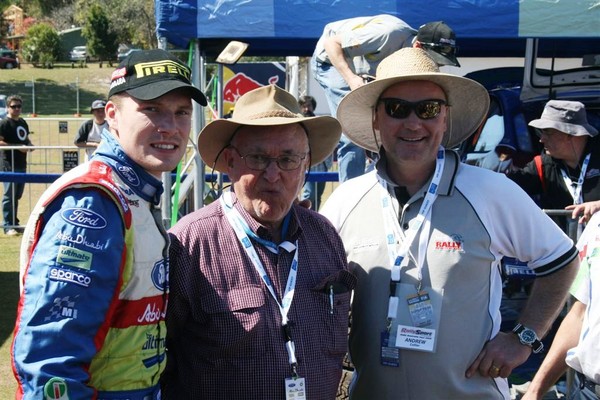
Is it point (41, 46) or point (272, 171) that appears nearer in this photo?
point (272, 171)

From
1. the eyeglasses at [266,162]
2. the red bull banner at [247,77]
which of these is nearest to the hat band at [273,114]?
the eyeglasses at [266,162]

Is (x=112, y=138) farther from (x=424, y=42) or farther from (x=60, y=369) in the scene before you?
(x=424, y=42)

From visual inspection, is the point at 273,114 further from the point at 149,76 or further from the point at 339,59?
the point at 339,59

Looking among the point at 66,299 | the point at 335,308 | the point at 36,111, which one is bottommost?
the point at 36,111

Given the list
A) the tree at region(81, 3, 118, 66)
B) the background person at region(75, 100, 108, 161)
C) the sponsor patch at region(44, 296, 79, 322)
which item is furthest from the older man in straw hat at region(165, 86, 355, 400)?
the tree at region(81, 3, 118, 66)

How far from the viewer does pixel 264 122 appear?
2.72 meters

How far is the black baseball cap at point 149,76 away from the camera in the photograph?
2318 mm

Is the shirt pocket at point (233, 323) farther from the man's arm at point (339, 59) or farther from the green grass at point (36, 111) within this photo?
the green grass at point (36, 111)

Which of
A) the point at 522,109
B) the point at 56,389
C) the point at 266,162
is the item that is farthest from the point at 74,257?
the point at 522,109

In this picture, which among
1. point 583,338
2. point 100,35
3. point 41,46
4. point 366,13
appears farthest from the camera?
point 100,35

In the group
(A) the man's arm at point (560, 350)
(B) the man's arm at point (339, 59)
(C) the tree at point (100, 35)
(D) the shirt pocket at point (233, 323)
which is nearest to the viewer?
(D) the shirt pocket at point (233, 323)

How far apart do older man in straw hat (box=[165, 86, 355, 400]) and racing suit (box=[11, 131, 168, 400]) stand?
299 mm

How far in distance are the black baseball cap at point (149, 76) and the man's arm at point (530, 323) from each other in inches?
54.9

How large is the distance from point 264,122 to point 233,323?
2.25ft
